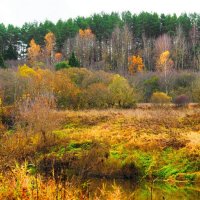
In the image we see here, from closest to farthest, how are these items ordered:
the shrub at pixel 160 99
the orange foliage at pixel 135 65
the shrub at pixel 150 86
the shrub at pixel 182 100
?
the shrub at pixel 182 100
the shrub at pixel 160 99
the shrub at pixel 150 86
the orange foliage at pixel 135 65

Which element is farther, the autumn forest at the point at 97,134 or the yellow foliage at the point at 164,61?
the yellow foliage at the point at 164,61

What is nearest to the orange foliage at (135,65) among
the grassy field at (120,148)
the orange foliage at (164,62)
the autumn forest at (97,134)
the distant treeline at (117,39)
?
the autumn forest at (97,134)

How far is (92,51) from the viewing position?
74.9 metres

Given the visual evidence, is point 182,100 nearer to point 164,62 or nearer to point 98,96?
point 98,96

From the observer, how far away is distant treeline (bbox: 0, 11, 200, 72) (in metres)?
70.2

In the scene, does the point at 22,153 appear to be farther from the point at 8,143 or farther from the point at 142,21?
the point at 142,21

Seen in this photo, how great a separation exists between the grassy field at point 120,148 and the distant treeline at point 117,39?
36.3 meters

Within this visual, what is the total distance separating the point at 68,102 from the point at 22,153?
15132mm

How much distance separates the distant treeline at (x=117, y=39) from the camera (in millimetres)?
70188

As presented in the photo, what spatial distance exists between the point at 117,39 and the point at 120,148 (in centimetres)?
5084

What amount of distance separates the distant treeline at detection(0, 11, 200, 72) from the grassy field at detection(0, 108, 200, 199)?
36.3 metres

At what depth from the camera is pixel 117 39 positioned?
7438 centimetres

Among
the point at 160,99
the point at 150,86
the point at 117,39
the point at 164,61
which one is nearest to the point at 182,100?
the point at 160,99

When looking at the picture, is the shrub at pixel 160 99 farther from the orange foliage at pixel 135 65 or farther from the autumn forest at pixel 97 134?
the orange foliage at pixel 135 65
